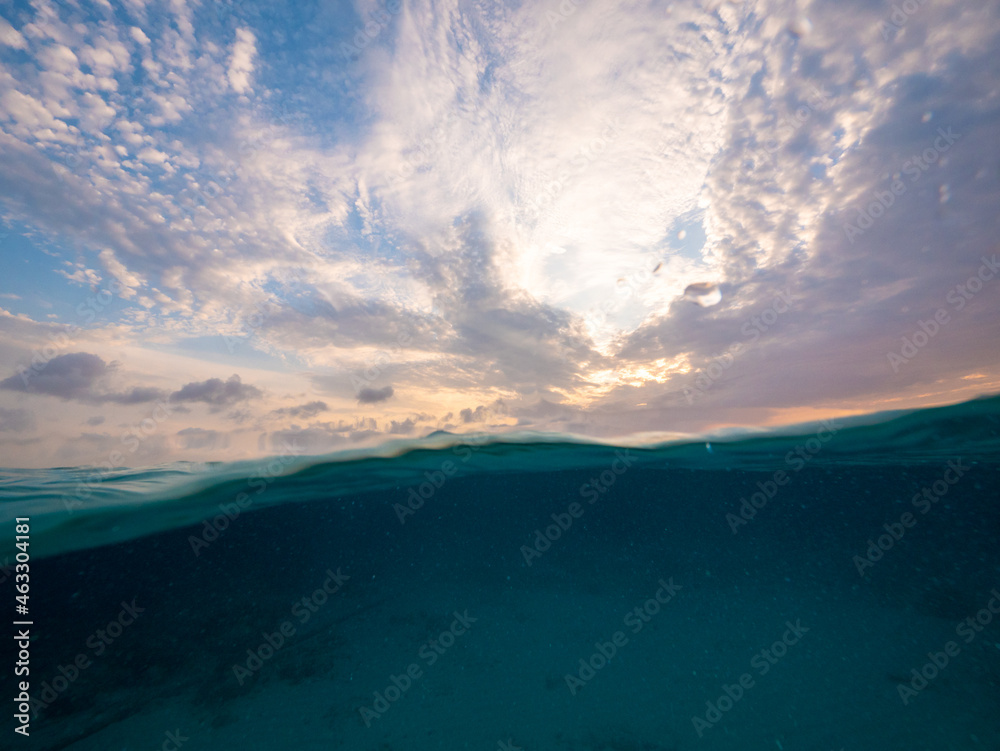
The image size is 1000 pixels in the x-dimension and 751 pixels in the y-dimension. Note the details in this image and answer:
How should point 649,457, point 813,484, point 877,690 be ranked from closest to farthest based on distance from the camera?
point 877,690 < point 649,457 < point 813,484

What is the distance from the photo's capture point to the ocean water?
8859mm

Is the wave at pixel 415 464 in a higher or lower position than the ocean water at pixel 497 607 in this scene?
higher

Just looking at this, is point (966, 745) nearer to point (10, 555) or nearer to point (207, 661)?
point (207, 661)

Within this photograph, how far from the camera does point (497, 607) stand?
1401 cm

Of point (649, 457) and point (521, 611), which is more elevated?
point (649, 457)

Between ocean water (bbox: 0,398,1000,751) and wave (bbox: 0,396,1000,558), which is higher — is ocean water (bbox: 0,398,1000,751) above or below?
below

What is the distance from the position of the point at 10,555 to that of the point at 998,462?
43.2 m

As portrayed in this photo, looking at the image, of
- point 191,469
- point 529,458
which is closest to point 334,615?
point 191,469

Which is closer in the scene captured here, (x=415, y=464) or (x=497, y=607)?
(x=497, y=607)

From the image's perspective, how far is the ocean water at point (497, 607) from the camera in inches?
349

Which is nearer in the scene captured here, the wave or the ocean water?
the ocean water

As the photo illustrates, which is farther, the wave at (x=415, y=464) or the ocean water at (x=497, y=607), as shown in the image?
the wave at (x=415, y=464)

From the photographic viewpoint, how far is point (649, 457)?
18.0 m

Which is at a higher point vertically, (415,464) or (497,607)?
(415,464)
